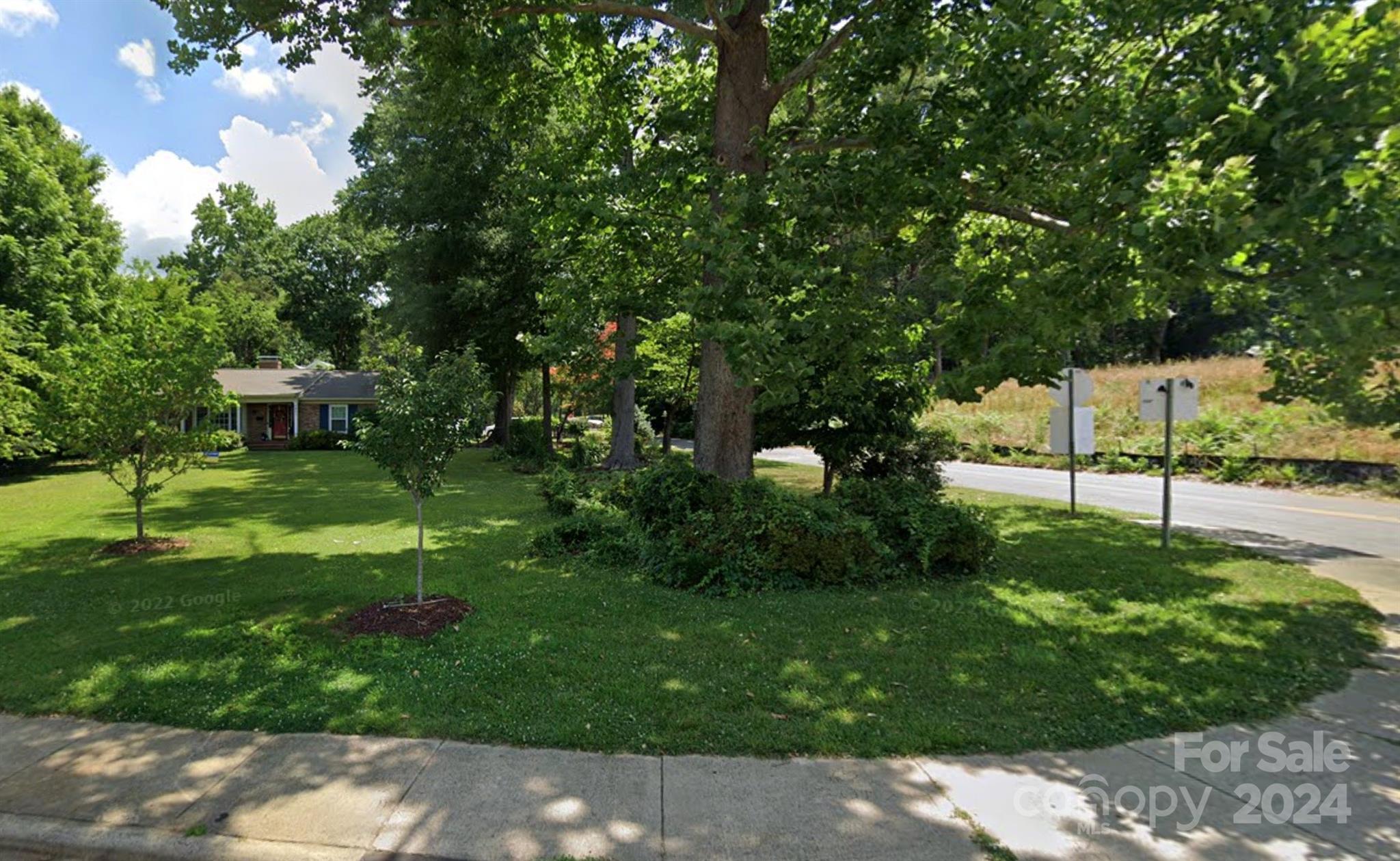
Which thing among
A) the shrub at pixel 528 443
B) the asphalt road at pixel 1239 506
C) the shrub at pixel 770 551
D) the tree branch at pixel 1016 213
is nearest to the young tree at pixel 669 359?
the shrub at pixel 528 443

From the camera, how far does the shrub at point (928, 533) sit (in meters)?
7.98

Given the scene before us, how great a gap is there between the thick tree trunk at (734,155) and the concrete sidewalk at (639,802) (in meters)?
5.68

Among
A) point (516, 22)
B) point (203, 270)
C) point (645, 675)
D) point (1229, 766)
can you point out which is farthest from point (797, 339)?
point (203, 270)

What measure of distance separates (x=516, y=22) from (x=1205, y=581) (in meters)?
11.7

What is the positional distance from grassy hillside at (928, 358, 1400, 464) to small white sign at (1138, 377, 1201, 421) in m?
3.76

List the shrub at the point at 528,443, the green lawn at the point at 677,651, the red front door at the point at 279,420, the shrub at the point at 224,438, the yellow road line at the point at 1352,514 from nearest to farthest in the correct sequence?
1. the green lawn at the point at 677,651
2. the shrub at the point at 224,438
3. the yellow road line at the point at 1352,514
4. the shrub at the point at 528,443
5. the red front door at the point at 279,420

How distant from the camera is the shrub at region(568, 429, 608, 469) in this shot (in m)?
22.1

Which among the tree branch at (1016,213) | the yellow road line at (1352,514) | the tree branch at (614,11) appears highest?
the tree branch at (614,11)

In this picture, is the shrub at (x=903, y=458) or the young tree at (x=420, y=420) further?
the shrub at (x=903, y=458)

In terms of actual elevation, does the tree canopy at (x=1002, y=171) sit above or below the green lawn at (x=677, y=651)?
above

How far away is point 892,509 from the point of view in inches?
329

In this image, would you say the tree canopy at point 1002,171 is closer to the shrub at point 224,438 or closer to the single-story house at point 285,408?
the shrub at point 224,438

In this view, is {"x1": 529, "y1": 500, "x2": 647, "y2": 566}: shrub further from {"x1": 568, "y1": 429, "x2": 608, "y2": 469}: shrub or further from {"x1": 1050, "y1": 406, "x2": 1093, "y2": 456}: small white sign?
{"x1": 568, "y1": 429, "x2": 608, "y2": 469}: shrub

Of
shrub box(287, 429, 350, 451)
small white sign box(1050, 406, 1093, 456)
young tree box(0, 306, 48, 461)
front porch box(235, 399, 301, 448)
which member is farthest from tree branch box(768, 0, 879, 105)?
front porch box(235, 399, 301, 448)
